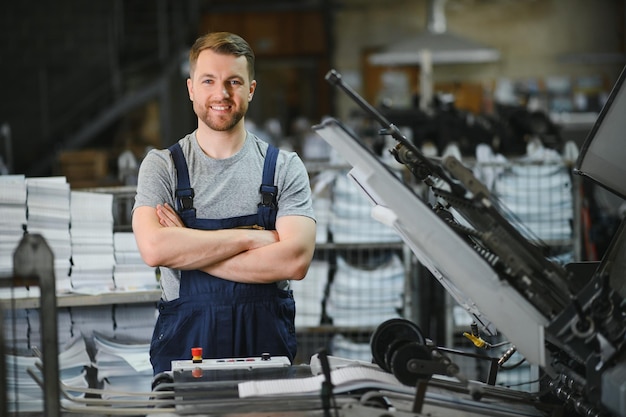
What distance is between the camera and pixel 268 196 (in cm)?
268

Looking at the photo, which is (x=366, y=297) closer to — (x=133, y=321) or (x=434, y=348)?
(x=133, y=321)

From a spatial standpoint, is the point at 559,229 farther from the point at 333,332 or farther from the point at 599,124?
the point at 599,124

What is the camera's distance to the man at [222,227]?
102 inches

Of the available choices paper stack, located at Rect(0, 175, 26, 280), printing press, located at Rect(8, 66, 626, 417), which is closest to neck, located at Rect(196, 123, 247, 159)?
printing press, located at Rect(8, 66, 626, 417)

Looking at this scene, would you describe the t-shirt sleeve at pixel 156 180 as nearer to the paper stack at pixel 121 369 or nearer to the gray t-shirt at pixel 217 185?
the gray t-shirt at pixel 217 185

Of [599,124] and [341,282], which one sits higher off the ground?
[599,124]

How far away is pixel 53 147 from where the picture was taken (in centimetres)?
1197

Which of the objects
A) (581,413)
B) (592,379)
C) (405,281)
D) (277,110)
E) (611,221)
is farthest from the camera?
(277,110)

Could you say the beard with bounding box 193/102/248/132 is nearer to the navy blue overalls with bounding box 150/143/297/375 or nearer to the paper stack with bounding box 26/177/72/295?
the navy blue overalls with bounding box 150/143/297/375

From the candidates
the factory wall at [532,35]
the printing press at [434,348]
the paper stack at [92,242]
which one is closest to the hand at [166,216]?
the printing press at [434,348]

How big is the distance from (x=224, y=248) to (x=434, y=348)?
673 millimetres

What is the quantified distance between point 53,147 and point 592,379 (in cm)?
1080

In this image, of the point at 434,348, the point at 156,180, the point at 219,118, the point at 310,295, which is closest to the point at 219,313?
the point at 156,180

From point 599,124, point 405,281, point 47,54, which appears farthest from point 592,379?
point 47,54
